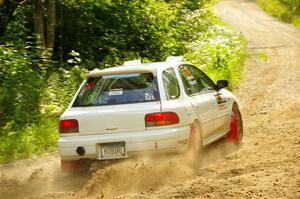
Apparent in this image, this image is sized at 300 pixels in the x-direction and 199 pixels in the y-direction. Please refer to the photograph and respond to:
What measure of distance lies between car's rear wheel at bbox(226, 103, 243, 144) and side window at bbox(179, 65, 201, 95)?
3.96ft

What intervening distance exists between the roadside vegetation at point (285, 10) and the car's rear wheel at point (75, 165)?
122 feet

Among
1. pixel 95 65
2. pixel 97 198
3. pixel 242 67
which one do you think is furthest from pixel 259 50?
pixel 97 198

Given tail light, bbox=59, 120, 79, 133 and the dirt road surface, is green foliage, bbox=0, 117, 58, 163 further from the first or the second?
tail light, bbox=59, 120, 79, 133

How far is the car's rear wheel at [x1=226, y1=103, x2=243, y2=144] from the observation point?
9.74 m

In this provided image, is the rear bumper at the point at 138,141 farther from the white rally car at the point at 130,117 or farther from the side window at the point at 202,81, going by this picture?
the side window at the point at 202,81

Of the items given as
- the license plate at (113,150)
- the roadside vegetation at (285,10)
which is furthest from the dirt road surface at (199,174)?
the roadside vegetation at (285,10)

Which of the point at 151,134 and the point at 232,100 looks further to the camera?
the point at 232,100

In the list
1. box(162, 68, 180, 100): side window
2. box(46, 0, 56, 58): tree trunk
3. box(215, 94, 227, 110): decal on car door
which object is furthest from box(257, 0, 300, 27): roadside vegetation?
box(162, 68, 180, 100): side window

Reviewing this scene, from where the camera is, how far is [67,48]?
55.7ft

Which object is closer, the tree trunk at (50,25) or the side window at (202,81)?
the side window at (202,81)

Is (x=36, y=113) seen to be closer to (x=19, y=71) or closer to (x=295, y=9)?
(x=19, y=71)

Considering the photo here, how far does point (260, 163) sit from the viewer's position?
766cm

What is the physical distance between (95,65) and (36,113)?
4.17 metres

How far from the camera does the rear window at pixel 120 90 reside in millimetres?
7660
